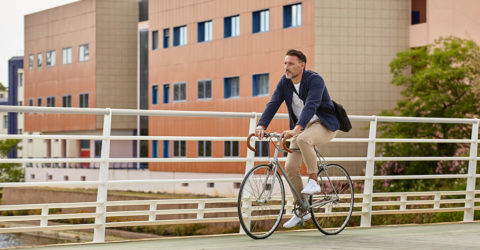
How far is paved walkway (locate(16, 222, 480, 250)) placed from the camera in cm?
848

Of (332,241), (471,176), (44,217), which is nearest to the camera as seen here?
(44,217)

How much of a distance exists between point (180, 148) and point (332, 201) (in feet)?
146

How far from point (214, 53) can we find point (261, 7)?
4.59 metres

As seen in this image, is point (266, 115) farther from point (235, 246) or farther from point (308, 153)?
point (235, 246)

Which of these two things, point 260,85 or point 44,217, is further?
point 260,85

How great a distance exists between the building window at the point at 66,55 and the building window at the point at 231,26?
21.4 meters

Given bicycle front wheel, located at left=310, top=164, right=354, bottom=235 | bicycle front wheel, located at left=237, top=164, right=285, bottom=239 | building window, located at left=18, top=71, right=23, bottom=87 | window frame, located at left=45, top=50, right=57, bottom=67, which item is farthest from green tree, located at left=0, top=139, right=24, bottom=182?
bicycle front wheel, located at left=237, top=164, right=285, bottom=239

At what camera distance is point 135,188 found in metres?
57.7

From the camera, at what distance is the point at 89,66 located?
217 ft

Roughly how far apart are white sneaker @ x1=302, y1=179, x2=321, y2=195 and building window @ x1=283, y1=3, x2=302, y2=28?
36.6 metres

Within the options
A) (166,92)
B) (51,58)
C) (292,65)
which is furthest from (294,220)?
(51,58)

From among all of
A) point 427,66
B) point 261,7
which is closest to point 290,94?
point 427,66

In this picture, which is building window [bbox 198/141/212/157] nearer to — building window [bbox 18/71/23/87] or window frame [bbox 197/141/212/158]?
window frame [bbox 197/141/212/158]

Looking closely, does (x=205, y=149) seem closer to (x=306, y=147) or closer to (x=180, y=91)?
(x=180, y=91)
